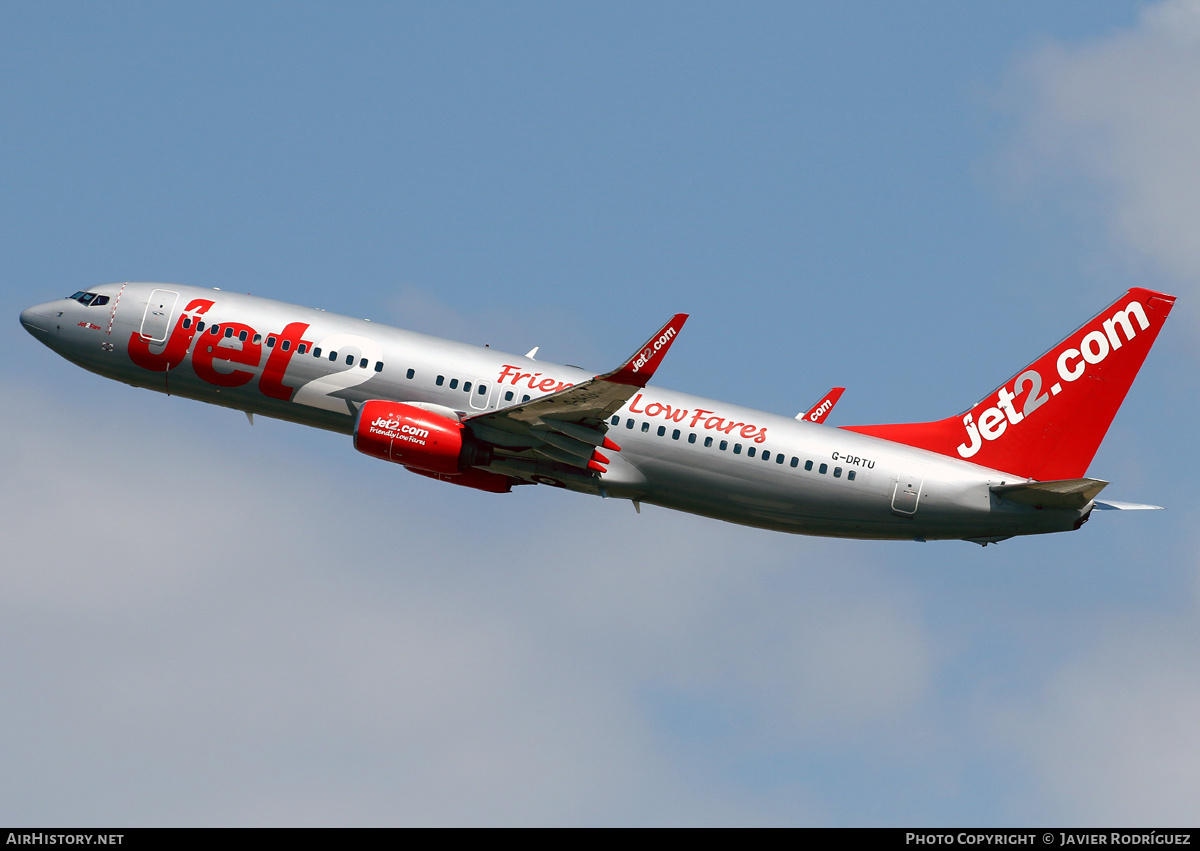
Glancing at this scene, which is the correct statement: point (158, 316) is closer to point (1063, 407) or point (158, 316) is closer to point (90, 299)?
point (90, 299)

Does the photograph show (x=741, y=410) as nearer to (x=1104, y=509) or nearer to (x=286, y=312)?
(x=1104, y=509)

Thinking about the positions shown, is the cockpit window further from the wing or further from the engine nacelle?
the wing

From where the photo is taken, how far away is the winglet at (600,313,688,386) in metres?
49.9

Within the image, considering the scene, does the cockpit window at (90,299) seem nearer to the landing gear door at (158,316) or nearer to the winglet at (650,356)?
the landing gear door at (158,316)

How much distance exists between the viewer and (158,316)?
5841 cm

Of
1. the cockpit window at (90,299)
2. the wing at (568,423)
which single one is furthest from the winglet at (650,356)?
the cockpit window at (90,299)

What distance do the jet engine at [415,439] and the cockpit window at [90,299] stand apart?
12233 mm

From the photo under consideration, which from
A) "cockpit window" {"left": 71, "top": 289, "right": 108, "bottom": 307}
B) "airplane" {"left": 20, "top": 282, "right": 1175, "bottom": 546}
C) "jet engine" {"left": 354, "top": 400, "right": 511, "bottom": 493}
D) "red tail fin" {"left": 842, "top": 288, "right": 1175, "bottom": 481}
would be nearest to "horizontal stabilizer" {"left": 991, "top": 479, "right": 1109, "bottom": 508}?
"airplane" {"left": 20, "top": 282, "right": 1175, "bottom": 546}

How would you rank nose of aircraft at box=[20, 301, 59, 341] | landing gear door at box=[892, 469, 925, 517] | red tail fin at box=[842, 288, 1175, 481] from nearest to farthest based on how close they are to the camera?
landing gear door at box=[892, 469, 925, 517] < red tail fin at box=[842, 288, 1175, 481] < nose of aircraft at box=[20, 301, 59, 341]

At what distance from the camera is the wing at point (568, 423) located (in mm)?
51000

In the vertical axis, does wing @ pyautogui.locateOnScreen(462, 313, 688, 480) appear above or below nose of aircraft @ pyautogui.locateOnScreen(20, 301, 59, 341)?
above

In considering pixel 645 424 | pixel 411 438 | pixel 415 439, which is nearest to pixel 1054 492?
pixel 645 424

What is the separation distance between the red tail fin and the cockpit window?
29.2 metres
